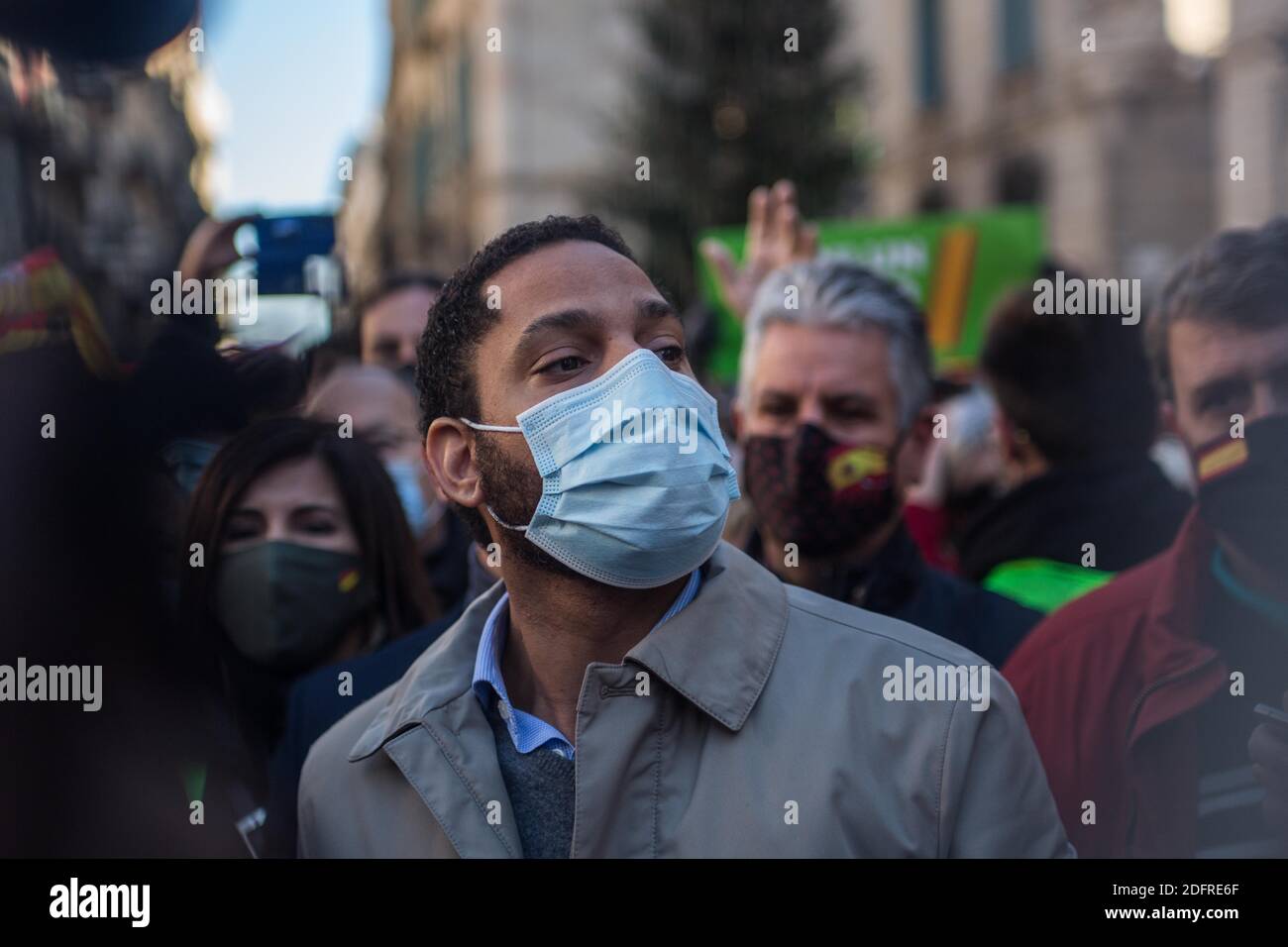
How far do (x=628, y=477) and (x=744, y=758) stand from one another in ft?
1.45

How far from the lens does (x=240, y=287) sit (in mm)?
2814

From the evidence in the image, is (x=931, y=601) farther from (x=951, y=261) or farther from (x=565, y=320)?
(x=951, y=261)

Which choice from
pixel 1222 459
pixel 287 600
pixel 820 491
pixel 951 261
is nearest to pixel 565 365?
pixel 820 491

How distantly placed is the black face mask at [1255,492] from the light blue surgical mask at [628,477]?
3.21 feet

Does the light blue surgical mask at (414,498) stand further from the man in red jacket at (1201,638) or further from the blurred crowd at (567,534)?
the man in red jacket at (1201,638)

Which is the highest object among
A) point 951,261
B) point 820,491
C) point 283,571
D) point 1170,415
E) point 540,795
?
point 951,261

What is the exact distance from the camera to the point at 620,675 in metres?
2.02

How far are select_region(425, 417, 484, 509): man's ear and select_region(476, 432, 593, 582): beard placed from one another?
0.08 feet

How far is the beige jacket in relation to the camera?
6.28 ft

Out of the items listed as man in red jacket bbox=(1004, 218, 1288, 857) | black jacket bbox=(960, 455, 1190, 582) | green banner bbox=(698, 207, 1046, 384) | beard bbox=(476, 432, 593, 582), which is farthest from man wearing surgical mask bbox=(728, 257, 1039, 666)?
green banner bbox=(698, 207, 1046, 384)
